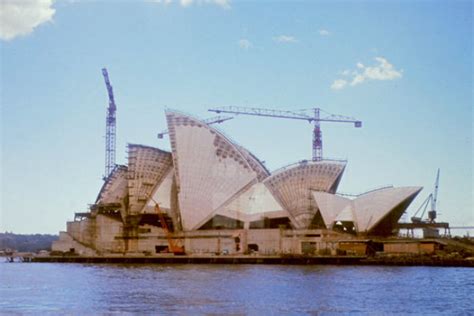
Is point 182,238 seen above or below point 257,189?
below

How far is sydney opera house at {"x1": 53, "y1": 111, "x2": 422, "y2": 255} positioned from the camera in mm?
92250

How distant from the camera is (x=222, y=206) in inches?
3957

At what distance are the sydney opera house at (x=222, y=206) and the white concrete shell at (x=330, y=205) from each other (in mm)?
127

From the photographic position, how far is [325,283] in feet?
184

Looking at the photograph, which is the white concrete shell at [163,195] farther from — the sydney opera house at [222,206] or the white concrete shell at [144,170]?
the white concrete shell at [144,170]

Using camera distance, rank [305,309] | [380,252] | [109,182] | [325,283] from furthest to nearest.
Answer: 1. [109,182]
2. [380,252]
3. [325,283]
4. [305,309]

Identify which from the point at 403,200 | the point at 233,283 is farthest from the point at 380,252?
the point at 233,283

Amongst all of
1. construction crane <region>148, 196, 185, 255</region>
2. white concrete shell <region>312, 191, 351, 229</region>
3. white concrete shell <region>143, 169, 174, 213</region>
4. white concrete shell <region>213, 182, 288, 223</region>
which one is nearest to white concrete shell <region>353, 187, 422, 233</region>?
white concrete shell <region>312, 191, 351, 229</region>

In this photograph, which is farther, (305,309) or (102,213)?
(102,213)

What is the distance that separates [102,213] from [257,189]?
2664cm

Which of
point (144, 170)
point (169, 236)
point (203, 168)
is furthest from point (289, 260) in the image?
point (144, 170)

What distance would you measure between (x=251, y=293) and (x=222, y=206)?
2057 inches

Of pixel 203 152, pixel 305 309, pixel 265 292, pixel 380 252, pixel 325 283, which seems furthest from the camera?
pixel 203 152

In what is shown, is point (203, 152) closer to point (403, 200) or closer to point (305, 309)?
point (403, 200)
